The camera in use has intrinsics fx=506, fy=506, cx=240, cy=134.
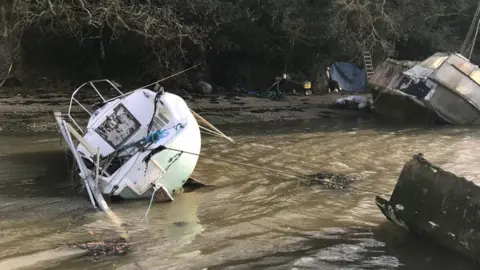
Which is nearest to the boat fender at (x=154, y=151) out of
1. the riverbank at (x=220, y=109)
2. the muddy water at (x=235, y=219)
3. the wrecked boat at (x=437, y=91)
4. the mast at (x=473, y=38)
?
the muddy water at (x=235, y=219)

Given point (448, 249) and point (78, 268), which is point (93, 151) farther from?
point (448, 249)

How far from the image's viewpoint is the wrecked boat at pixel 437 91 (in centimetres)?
1794

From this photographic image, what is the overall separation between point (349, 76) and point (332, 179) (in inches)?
731

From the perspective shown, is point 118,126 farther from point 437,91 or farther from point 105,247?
point 437,91

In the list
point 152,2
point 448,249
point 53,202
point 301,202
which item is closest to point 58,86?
point 152,2

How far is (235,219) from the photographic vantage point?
7785 mm

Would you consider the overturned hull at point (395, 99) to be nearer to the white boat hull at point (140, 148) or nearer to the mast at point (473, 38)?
the mast at point (473, 38)

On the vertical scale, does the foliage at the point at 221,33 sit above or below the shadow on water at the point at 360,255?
above

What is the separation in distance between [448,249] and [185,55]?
57.6ft

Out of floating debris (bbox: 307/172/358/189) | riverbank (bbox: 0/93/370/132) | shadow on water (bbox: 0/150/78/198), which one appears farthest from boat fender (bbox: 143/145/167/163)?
riverbank (bbox: 0/93/370/132)

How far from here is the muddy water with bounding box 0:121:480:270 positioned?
6223 mm

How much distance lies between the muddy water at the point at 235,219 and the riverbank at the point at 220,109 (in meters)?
2.64

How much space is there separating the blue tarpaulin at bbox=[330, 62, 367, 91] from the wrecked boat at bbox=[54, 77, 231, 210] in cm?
1884

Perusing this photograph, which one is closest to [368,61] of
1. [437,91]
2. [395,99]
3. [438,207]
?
[395,99]
